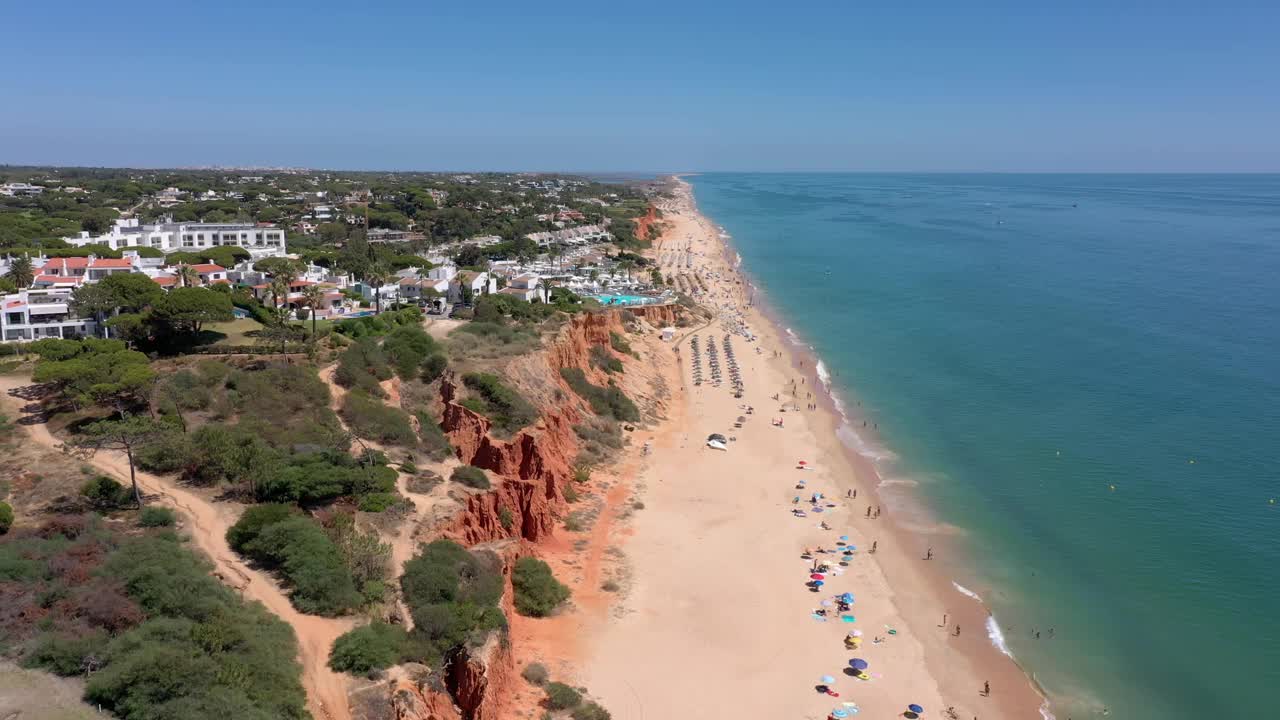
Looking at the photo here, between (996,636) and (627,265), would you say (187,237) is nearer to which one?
(627,265)

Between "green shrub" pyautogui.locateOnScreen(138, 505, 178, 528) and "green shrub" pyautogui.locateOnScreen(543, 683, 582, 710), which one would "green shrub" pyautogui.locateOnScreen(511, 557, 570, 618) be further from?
"green shrub" pyautogui.locateOnScreen(138, 505, 178, 528)

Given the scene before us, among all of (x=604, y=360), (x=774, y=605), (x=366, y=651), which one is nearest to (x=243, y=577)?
(x=366, y=651)

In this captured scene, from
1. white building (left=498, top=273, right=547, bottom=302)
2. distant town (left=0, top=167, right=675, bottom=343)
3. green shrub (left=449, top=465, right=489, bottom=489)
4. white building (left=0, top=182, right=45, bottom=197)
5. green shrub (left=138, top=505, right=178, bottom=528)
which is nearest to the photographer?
green shrub (left=138, top=505, right=178, bottom=528)

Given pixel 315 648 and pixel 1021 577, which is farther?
pixel 1021 577

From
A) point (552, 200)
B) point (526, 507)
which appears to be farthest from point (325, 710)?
point (552, 200)

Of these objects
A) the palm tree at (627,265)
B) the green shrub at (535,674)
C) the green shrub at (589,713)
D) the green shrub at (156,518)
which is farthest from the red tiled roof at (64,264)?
the palm tree at (627,265)

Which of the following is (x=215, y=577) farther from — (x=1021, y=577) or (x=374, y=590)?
(x=1021, y=577)

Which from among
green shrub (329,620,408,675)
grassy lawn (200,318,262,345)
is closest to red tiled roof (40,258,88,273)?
grassy lawn (200,318,262,345)
